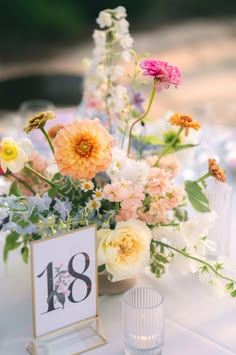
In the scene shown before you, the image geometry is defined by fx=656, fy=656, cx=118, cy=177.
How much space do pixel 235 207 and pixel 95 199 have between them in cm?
69

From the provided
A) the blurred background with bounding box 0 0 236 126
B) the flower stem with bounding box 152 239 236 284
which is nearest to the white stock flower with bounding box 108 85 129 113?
the flower stem with bounding box 152 239 236 284

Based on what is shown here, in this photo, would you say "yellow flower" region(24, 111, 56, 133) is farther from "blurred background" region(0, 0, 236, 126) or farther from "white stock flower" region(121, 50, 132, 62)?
"blurred background" region(0, 0, 236, 126)

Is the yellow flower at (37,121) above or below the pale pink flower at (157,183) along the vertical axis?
above

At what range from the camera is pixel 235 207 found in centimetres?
180

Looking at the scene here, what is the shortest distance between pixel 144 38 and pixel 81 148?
4576 mm

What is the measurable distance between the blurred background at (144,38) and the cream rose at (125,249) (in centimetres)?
312

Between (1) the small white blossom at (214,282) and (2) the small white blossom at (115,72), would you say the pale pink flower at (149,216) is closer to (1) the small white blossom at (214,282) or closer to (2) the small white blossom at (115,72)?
(1) the small white blossom at (214,282)

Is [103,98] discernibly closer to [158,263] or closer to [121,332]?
[158,263]

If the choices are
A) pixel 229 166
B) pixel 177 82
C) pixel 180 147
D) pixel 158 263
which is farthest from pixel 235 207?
pixel 177 82

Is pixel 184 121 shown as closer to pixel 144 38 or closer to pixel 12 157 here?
pixel 12 157

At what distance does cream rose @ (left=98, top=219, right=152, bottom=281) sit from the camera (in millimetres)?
1211

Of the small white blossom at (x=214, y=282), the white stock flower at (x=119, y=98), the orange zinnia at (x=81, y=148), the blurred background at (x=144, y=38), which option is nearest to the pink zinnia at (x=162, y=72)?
the orange zinnia at (x=81, y=148)

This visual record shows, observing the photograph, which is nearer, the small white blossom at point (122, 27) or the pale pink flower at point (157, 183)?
the pale pink flower at point (157, 183)

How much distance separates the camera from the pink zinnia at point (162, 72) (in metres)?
1.20
